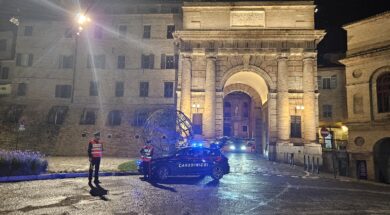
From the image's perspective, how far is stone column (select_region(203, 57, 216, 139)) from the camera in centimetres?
2705

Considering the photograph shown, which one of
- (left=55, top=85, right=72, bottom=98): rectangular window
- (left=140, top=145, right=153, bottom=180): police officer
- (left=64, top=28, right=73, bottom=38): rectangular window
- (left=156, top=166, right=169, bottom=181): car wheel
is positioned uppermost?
(left=64, top=28, right=73, bottom=38): rectangular window

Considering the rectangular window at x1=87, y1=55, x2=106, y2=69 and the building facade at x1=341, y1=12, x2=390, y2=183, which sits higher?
the rectangular window at x1=87, y1=55, x2=106, y2=69

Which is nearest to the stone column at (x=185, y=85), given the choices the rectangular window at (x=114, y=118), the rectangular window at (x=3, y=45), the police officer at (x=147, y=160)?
the rectangular window at (x=114, y=118)

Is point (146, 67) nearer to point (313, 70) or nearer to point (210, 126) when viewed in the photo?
point (210, 126)

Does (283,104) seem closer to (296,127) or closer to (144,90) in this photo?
(296,127)

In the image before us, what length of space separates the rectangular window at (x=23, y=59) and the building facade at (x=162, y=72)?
12cm

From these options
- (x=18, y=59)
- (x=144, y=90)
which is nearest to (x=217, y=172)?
(x=144, y=90)

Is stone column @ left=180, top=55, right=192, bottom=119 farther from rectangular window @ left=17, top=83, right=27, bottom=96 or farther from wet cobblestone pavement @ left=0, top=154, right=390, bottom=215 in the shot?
rectangular window @ left=17, top=83, right=27, bottom=96

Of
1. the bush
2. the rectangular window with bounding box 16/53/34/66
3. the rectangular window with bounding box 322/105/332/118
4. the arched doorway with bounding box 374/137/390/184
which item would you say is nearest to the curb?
the bush

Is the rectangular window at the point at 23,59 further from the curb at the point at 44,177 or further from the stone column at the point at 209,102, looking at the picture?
the curb at the point at 44,177

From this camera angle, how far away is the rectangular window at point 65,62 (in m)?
32.9

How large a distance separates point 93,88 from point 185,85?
12109 mm

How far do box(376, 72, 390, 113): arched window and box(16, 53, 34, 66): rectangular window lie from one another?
122ft

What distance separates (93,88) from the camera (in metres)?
32.5
